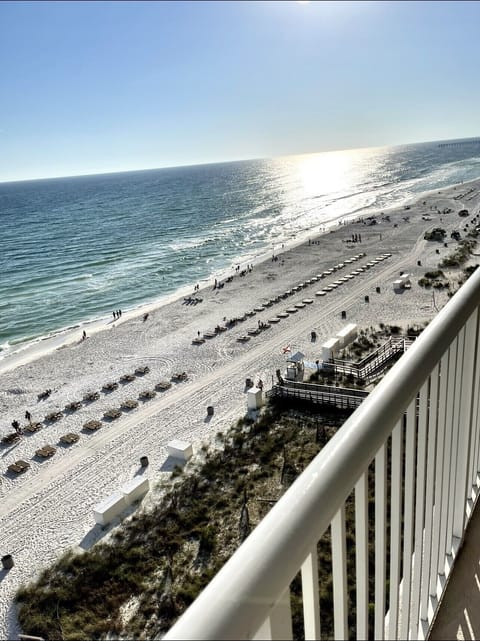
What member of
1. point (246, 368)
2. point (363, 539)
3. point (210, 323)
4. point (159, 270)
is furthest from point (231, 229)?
point (363, 539)

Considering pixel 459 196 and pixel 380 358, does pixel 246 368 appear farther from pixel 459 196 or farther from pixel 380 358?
pixel 459 196

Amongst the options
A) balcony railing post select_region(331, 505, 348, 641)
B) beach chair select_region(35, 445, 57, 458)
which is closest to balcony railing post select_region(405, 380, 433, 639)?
balcony railing post select_region(331, 505, 348, 641)

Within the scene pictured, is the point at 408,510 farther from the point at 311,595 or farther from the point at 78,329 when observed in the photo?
the point at 78,329

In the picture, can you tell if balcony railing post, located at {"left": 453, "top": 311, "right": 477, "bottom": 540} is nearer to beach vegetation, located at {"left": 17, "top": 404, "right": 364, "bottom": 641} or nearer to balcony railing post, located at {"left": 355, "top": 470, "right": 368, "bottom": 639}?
balcony railing post, located at {"left": 355, "top": 470, "right": 368, "bottom": 639}

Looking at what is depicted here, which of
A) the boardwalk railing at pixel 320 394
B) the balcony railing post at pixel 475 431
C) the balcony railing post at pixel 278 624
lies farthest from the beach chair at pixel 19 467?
the balcony railing post at pixel 278 624

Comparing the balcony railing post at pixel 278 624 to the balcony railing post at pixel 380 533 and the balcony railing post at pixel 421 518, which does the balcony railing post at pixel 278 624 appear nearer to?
the balcony railing post at pixel 380 533

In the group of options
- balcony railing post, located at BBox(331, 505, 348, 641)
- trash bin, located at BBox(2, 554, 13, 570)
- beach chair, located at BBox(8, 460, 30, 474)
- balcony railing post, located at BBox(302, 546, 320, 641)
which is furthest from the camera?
beach chair, located at BBox(8, 460, 30, 474)
